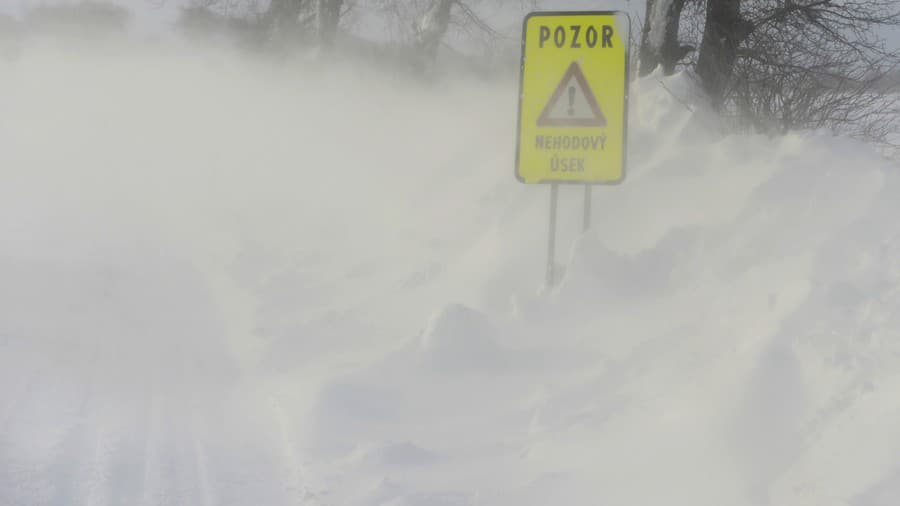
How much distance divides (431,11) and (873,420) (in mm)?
16353

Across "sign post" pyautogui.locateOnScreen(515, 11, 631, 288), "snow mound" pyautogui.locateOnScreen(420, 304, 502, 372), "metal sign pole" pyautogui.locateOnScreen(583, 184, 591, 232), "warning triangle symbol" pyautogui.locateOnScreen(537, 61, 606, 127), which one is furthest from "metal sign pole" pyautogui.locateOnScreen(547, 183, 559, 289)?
"snow mound" pyautogui.locateOnScreen(420, 304, 502, 372)

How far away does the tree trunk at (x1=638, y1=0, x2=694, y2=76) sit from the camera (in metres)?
9.68

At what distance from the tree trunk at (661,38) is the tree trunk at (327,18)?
1102 centimetres

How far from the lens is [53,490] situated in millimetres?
3891

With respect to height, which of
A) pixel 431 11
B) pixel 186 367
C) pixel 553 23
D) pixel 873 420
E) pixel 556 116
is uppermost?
pixel 431 11

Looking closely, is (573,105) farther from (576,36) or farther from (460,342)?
(460,342)

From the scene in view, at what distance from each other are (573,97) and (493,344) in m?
1.89

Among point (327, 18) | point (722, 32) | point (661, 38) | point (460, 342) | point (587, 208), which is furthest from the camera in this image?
point (327, 18)

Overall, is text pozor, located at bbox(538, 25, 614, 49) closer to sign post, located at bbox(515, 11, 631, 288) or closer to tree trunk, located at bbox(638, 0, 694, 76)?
sign post, located at bbox(515, 11, 631, 288)

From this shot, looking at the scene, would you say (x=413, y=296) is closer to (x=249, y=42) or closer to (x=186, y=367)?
(x=186, y=367)

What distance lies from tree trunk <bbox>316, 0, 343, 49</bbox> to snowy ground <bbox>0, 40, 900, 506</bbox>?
373 inches

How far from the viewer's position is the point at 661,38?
9.80 m

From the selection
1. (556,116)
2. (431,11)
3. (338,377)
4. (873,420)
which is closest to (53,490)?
(338,377)

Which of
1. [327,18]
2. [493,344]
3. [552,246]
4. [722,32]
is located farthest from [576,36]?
[327,18]
